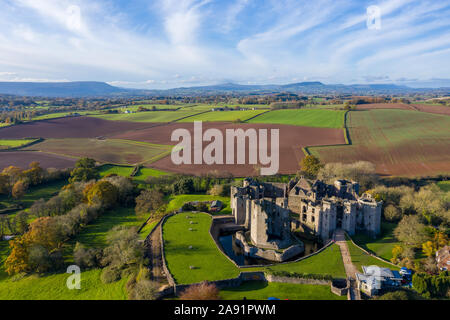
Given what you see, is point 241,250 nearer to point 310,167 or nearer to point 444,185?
point 310,167

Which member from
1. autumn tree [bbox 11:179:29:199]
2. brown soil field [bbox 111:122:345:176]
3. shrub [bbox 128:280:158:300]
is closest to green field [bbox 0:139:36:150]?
brown soil field [bbox 111:122:345:176]

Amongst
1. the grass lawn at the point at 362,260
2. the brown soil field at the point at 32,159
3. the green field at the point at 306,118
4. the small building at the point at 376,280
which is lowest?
the grass lawn at the point at 362,260

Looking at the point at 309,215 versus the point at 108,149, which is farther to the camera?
the point at 108,149

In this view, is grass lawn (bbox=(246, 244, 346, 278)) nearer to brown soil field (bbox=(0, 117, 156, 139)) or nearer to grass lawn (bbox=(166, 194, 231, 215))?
grass lawn (bbox=(166, 194, 231, 215))

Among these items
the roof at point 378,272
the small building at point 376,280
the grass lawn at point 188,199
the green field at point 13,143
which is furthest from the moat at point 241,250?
the green field at point 13,143

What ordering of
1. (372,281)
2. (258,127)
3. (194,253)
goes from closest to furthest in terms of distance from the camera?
(372,281), (194,253), (258,127)

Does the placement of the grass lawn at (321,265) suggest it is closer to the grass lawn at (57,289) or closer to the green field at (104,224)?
the grass lawn at (57,289)

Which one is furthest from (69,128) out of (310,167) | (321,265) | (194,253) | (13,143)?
(321,265)
